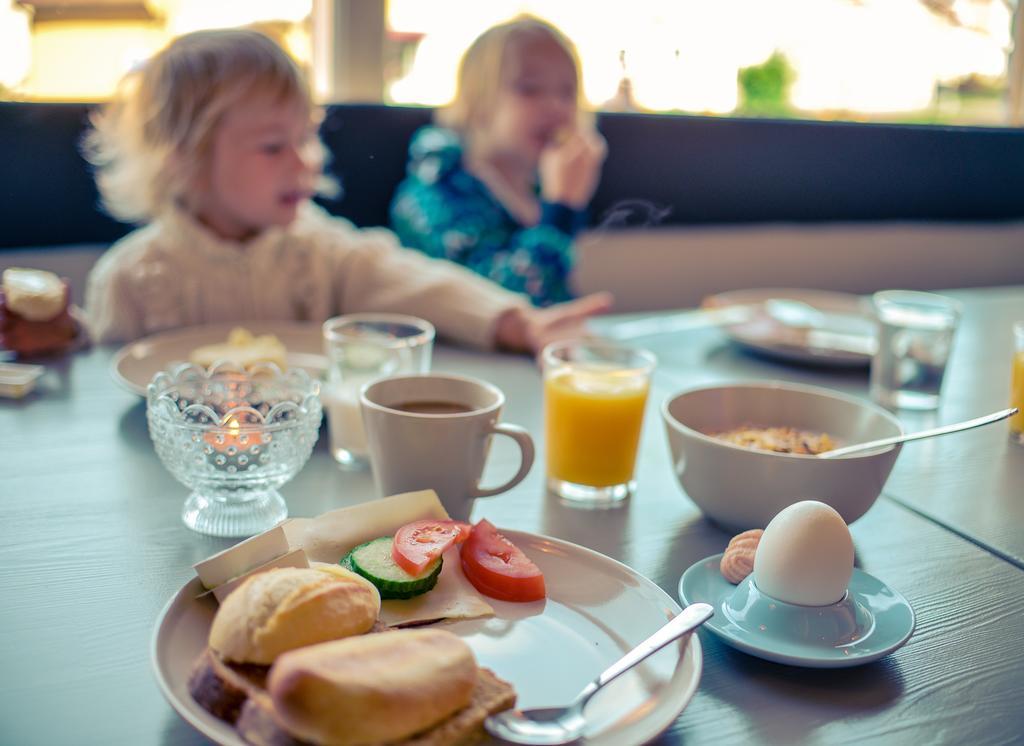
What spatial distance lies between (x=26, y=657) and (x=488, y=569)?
0.29m

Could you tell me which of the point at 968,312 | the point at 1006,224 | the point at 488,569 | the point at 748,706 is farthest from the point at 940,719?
the point at 1006,224

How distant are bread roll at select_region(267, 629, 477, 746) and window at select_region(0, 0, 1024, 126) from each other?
152 centimetres

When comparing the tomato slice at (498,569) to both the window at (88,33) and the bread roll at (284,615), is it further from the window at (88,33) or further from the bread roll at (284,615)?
the window at (88,33)

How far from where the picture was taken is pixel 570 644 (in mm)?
615

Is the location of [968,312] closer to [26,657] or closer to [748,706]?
[748,706]

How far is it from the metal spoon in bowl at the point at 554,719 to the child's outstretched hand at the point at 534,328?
33.4 inches

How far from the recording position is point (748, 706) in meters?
0.57

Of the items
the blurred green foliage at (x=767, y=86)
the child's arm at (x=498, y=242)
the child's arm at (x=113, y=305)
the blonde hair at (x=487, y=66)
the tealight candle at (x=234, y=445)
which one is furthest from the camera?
the blurred green foliage at (x=767, y=86)

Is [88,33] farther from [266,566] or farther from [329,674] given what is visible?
[329,674]

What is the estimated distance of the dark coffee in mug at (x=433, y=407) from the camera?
0.83m

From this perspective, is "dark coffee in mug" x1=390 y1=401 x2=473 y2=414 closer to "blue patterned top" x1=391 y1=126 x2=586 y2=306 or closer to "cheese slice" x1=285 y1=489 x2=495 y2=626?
"cheese slice" x1=285 y1=489 x2=495 y2=626

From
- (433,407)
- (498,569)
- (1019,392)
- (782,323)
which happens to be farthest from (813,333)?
(498,569)

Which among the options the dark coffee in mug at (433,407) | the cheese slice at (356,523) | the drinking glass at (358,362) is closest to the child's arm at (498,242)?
the drinking glass at (358,362)

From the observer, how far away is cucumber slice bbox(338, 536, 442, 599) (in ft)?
2.06
